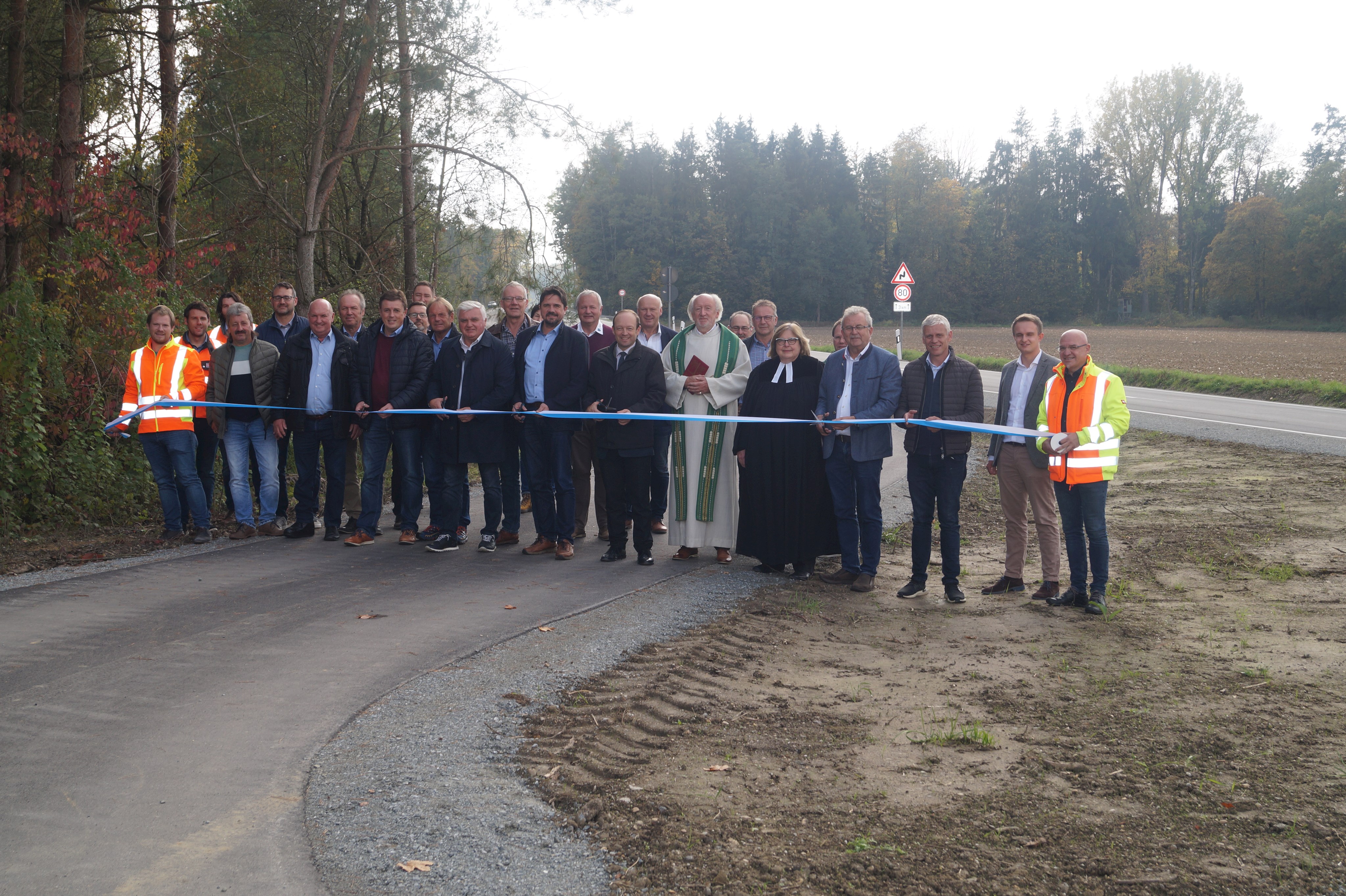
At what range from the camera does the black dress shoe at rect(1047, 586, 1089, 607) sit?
7391mm

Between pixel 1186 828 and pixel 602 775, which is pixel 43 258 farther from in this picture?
pixel 1186 828

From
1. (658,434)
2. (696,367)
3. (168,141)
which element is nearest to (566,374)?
(658,434)

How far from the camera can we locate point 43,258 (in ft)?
38.5

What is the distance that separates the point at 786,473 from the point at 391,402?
3.70m

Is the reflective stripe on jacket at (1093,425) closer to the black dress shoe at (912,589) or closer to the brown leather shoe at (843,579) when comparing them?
the black dress shoe at (912,589)

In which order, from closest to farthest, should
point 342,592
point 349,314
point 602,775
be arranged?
point 602,775 < point 342,592 < point 349,314

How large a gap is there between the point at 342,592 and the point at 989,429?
4.93 m

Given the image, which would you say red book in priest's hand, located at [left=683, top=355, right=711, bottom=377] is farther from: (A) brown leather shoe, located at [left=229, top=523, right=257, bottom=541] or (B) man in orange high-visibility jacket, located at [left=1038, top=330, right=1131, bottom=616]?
(A) brown leather shoe, located at [left=229, top=523, right=257, bottom=541]

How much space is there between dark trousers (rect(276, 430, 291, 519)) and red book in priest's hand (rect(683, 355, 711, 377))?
392 cm

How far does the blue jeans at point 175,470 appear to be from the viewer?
9.09m

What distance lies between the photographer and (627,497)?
8.85 m

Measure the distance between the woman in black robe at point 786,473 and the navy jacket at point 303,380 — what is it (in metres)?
3.82

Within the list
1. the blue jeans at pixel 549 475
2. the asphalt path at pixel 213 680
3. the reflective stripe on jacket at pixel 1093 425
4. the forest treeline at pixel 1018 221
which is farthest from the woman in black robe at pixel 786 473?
the forest treeline at pixel 1018 221

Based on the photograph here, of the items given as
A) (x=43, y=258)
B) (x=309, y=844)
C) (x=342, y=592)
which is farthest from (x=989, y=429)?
(x=43, y=258)
